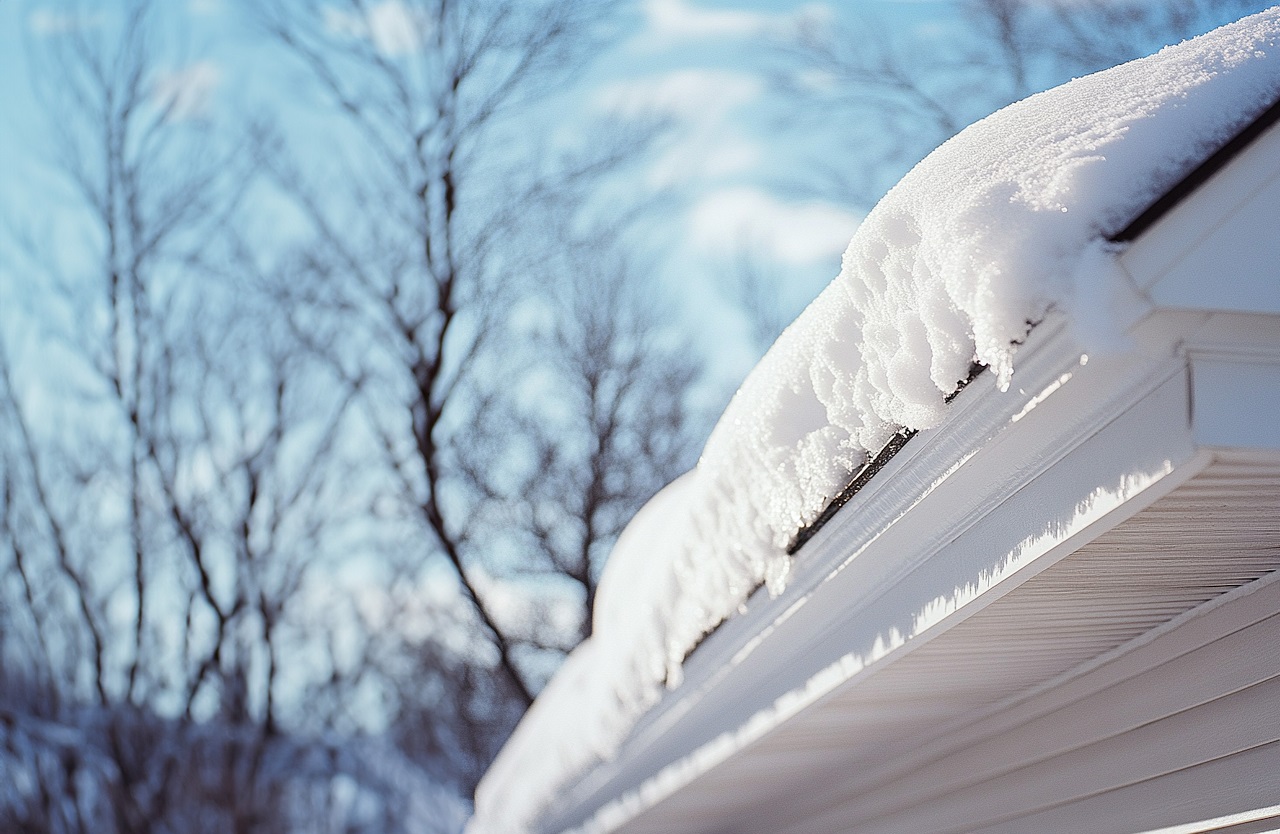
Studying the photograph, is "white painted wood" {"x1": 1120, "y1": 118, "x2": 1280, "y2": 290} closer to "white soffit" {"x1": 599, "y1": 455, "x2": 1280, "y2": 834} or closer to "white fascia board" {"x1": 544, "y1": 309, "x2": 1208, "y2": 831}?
"white fascia board" {"x1": 544, "y1": 309, "x2": 1208, "y2": 831}

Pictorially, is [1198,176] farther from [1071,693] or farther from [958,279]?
[1071,693]

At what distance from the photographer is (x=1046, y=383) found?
3.23 feet

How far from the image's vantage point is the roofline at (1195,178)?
2.82ft

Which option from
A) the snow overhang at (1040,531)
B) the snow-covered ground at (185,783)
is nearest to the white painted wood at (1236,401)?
the snow overhang at (1040,531)

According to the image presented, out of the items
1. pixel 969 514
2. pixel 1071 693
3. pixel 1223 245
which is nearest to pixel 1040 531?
pixel 969 514

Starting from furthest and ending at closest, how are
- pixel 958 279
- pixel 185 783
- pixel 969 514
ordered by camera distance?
pixel 185 783
pixel 969 514
pixel 958 279

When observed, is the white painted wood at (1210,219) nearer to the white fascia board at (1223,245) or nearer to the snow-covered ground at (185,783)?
the white fascia board at (1223,245)

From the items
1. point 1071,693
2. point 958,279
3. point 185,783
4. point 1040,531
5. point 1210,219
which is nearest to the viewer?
point 1210,219

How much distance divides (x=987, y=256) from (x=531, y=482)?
12.0 metres

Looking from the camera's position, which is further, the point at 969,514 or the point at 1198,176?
the point at 969,514

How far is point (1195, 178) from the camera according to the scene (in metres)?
0.87

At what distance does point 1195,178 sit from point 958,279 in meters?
0.21

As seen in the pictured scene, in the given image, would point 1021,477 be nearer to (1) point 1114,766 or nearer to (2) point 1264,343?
(2) point 1264,343

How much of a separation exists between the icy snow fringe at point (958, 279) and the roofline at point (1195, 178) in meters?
0.03
